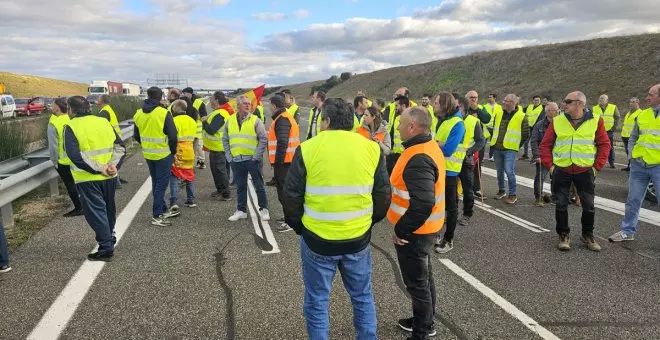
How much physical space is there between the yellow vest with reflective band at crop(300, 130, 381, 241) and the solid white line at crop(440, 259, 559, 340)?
187 centimetres

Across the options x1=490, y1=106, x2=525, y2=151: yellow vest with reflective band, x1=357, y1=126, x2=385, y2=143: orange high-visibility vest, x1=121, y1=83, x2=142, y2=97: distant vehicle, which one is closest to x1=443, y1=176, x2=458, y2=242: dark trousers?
x1=357, y1=126, x2=385, y2=143: orange high-visibility vest

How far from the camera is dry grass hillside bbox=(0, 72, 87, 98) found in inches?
3075

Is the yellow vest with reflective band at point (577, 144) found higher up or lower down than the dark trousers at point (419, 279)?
higher up

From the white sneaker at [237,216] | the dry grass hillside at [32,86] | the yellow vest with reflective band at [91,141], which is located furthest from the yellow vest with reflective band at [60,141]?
the dry grass hillside at [32,86]

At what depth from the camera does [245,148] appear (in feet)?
22.2

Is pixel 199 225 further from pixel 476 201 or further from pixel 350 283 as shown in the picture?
pixel 476 201

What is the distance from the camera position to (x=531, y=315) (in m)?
3.89

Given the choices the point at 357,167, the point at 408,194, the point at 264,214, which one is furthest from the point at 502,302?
the point at 264,214

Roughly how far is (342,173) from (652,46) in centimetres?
4276

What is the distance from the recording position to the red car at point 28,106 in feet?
110

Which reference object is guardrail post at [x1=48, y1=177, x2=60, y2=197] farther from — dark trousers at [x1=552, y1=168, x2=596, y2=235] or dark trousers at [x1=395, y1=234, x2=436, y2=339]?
dark trousers at [x1=552, y1=168, x2=596, y2=235]

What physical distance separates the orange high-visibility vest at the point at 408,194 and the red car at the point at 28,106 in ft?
126

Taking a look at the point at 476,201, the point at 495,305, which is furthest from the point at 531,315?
the point at 476,201

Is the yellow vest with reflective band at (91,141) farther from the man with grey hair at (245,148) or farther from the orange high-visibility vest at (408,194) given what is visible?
the orange high-visibility vest at (408,194)
